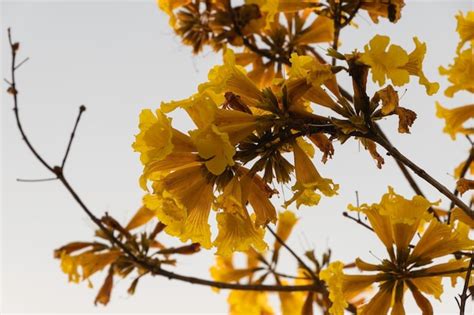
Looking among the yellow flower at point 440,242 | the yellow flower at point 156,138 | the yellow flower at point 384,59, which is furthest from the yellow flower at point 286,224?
the yellow flower at point 384,59

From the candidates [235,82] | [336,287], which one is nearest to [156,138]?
[235,82]

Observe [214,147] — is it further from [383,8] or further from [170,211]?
[383,8]

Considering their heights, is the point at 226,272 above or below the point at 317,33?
below

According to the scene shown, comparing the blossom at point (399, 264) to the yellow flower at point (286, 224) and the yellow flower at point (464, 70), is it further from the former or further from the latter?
the yellow flower at point (286, 224)

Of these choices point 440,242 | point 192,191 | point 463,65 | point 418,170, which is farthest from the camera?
point 463,65

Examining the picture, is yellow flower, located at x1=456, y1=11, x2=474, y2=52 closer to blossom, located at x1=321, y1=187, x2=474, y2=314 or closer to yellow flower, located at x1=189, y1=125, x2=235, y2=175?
blossom, located at x1=321, y1=187, x2=474, y2=314

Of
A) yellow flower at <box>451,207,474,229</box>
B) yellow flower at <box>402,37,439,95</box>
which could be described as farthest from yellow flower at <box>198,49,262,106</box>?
yellow flower at <box>451,207,474,229</box>

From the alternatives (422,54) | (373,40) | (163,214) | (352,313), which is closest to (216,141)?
(163,214)
